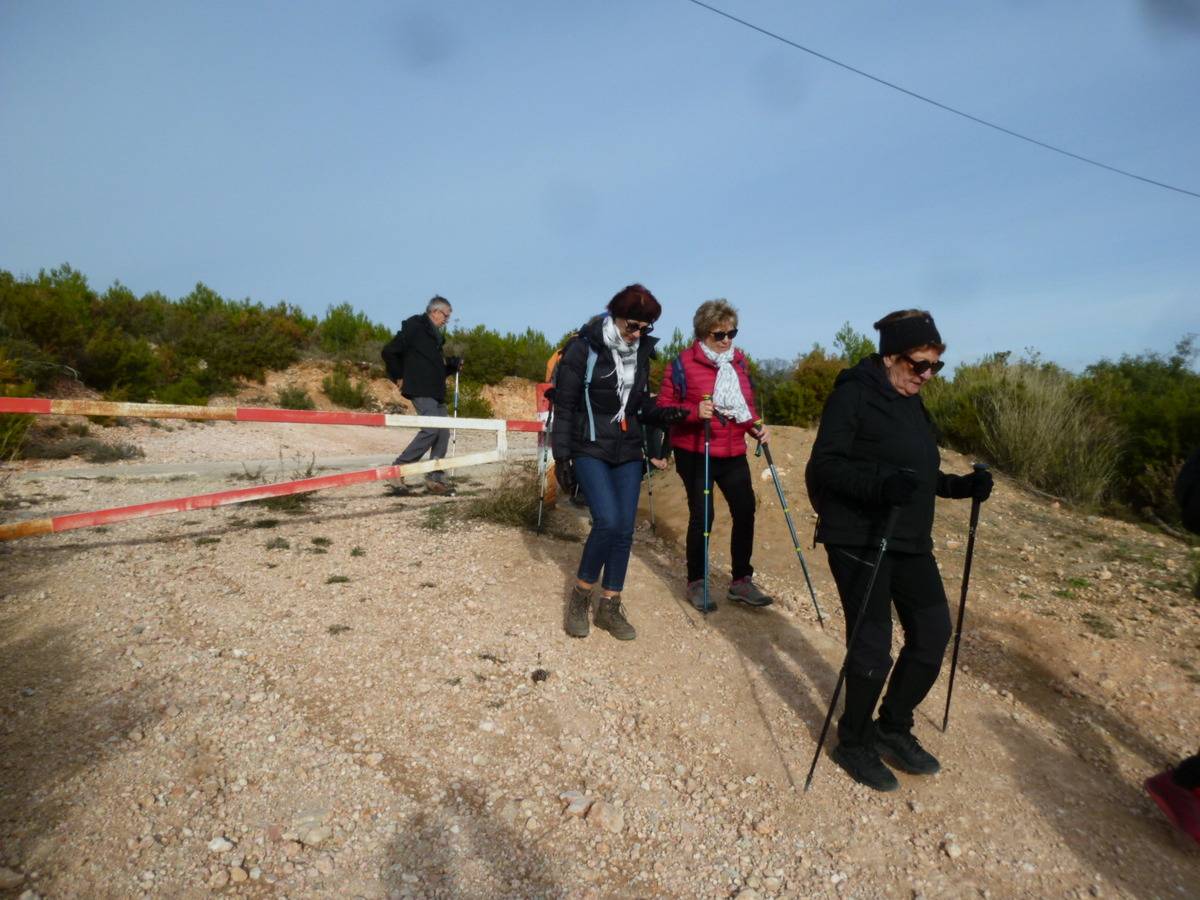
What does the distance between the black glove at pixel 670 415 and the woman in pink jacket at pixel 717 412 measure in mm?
229

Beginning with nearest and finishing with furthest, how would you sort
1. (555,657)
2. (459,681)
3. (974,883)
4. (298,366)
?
(974,883) → (459,681) → (555,657) → (298,366)

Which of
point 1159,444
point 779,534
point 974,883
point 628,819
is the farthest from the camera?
point 1159,444

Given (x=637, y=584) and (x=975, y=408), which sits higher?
(x=975, y=408)

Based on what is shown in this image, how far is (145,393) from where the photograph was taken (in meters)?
14.8

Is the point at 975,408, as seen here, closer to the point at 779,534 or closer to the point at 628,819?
the point at 779,534

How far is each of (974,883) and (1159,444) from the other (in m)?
8.81

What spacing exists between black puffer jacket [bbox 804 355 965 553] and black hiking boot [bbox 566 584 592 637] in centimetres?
167

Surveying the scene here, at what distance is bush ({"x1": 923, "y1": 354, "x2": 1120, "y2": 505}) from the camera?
31.5 ft

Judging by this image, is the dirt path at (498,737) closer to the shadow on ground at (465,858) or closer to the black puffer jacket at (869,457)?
the shadow on ground at (465,858)

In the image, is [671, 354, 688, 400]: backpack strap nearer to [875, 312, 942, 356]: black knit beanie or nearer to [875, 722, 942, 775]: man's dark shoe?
[875, 312, 942, 356]: black knit beanie

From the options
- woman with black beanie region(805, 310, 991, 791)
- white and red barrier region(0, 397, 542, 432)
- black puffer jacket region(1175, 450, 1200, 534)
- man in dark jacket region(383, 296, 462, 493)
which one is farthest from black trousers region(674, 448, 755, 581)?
man in dark jacket region(383, 296, 462, 493)

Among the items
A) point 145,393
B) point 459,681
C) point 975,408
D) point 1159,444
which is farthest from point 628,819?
point 145,393

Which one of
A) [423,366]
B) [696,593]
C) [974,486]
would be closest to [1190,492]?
[974,486]

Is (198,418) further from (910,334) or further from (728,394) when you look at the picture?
(910,334)
